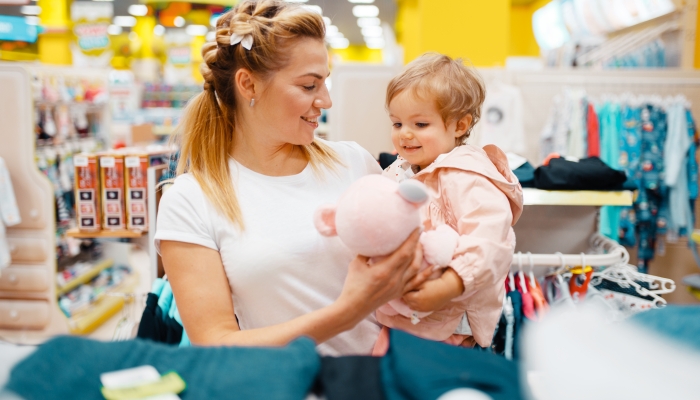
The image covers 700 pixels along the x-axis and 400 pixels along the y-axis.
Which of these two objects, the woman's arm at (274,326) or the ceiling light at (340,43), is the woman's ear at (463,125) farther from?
the ceiling light at (340,43)

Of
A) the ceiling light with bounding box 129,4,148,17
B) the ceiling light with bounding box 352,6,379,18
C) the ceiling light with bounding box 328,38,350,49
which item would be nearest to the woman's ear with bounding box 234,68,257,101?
the ceiling light with bounding box 352,6,379,18

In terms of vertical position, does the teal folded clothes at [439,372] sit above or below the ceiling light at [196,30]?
below

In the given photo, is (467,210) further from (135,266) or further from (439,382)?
(135,266)

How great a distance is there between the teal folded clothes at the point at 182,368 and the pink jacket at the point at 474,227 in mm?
551

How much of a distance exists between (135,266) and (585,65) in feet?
17.6

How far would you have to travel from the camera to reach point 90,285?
4863 mm

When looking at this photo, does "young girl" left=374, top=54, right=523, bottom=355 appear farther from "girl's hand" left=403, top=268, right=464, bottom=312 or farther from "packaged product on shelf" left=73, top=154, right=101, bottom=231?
"packaged product on shelf" left=73, top=154, right=101, bottom=231

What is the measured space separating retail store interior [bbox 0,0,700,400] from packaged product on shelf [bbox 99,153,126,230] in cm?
Result: 1

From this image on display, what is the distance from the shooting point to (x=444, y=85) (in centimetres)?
142

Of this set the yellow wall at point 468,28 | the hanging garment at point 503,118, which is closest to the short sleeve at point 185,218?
the hanging garment at point 503,118

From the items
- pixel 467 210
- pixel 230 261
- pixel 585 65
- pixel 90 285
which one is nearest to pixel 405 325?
pixel 467 210

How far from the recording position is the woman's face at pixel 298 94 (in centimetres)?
130

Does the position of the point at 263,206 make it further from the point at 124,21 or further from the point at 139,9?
the point at 124,21

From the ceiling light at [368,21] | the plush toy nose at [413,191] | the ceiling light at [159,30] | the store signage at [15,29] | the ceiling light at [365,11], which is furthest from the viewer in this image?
the ceiling light at [368,21]
